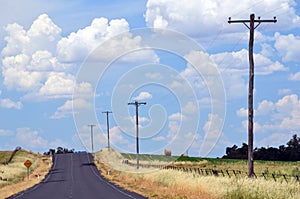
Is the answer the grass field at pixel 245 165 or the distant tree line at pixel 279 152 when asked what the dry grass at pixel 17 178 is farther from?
the distant tree line at pixel 279 152

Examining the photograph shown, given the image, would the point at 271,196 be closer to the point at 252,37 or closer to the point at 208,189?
the point at 208,189

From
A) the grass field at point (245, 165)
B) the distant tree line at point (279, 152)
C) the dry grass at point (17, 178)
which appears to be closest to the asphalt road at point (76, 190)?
the dry grass at point (17, 178)

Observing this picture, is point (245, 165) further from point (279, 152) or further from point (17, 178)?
point (279, 152)

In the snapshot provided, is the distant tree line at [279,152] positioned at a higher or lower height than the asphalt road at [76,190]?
higher

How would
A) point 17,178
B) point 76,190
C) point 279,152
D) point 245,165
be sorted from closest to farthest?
1. point 76,190
2. point 17,178
3. point 245,165
4. point 279,152

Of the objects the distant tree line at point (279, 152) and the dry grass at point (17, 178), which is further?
the distant tree line at point (279, 152)

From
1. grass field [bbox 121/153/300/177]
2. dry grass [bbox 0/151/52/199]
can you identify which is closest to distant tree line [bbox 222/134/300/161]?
grass field [bbox 121/153/300/177]

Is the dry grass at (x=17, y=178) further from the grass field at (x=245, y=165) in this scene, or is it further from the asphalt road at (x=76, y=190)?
the grass field at (x=245, y=165)

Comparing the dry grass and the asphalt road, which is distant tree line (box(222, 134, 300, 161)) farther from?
the asphalt road

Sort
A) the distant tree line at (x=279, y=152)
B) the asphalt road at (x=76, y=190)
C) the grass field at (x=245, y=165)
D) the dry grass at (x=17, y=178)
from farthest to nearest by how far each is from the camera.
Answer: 1. the distant tree line at (x=279, y=152)
2. the grass field at (x=245, y=165)
3. the dry grass at (x=17, y=178)
4. the asphalt road at (x=76, y=190)

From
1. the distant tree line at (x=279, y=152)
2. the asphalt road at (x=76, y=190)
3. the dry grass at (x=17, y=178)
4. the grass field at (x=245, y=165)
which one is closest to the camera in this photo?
the asphalt road at (x=76, y=190)

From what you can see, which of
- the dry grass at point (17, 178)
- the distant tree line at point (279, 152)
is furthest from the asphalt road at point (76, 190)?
the distant tree line at point (279, 152)

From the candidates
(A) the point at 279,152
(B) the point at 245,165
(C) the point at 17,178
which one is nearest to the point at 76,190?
(C) the point at 17,178

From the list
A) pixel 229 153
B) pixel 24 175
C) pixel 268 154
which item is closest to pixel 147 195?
pixel 24 175
